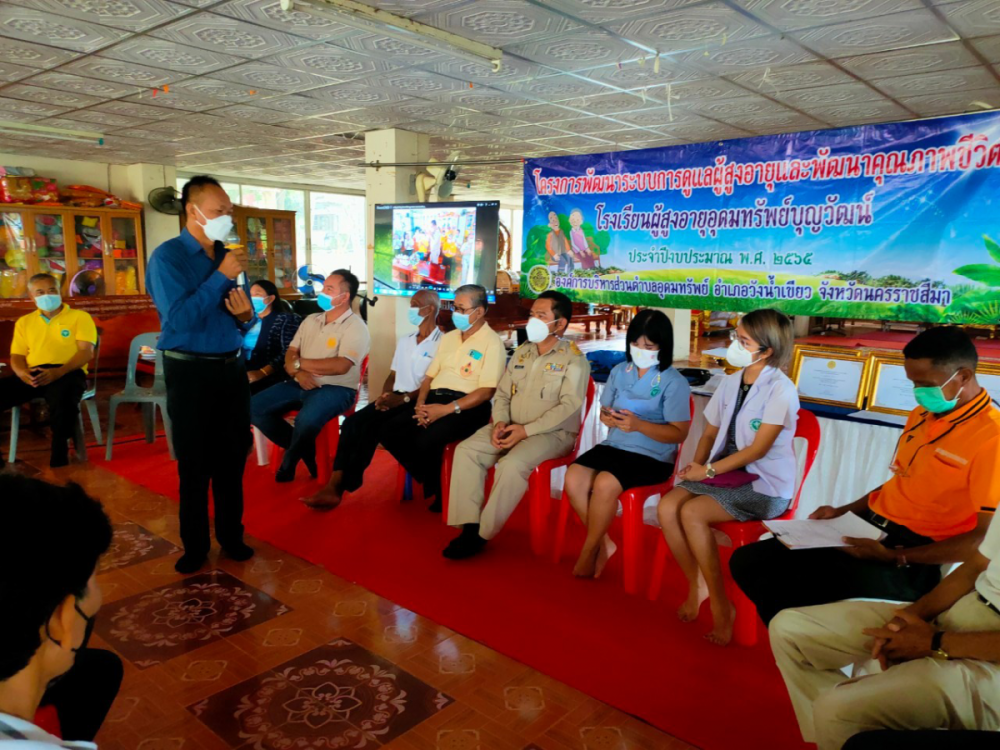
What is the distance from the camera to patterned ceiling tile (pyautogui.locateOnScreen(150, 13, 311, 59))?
3441 mm

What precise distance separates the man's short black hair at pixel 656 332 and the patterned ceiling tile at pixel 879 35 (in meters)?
1.68

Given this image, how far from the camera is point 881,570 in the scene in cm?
195

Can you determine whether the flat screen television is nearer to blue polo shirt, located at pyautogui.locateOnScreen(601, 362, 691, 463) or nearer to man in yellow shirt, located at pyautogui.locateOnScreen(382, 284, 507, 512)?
man in yellow shirt, located at pyautogui.locateOnScreen(382, 284, 507, 512)

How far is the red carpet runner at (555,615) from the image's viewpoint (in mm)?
2127

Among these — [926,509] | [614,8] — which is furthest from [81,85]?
[926,509]

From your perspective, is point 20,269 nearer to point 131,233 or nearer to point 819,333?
point 131,233

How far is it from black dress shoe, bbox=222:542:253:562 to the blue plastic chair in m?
1.58

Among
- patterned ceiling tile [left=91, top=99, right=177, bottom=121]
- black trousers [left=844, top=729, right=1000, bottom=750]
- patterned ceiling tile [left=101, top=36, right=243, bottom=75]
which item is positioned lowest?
black trousers [left=844, top=729, right=1000, bottom=750]

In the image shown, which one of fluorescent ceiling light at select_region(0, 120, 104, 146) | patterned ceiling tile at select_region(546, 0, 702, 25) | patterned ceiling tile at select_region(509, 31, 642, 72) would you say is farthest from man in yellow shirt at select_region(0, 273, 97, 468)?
patterned ceiling tile at select_region(546, 0, 702, 25)

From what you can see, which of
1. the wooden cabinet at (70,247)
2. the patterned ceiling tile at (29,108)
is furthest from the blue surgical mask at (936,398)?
the wooden cabinet at (70,247)

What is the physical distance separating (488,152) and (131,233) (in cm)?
495

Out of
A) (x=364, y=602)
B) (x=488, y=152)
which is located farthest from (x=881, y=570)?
(x=488, y=152)

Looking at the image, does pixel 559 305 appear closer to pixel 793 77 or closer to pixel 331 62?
pixel 331 62

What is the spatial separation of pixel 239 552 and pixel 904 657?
2.61 metres
